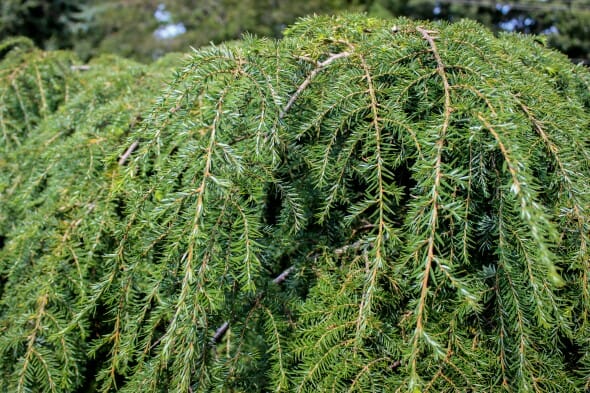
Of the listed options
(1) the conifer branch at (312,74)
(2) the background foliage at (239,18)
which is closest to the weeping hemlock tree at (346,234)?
(1) the conifer branch at (312,74)

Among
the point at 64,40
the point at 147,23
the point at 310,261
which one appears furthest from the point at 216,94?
the point at 147,23

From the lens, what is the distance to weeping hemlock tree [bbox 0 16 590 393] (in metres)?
0.87

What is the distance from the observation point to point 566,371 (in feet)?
3.12

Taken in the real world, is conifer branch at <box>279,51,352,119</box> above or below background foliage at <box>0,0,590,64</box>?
above

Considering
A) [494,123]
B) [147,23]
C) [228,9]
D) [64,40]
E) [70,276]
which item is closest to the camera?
[494,123]

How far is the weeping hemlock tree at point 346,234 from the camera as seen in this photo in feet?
2.85

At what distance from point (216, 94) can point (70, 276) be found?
677mm

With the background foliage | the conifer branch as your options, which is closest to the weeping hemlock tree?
the conifer branch

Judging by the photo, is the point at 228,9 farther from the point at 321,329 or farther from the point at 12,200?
the point at 321,329

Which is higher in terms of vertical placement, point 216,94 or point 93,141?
point 216,94

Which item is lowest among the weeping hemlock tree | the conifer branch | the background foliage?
the background foliage

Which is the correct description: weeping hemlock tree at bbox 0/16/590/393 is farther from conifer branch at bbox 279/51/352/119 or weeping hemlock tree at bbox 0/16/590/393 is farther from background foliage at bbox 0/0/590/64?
background foliage at bbox 0/0/590/64

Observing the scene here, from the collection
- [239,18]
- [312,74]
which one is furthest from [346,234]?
[239,18]

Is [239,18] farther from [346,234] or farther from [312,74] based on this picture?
[346,234]
